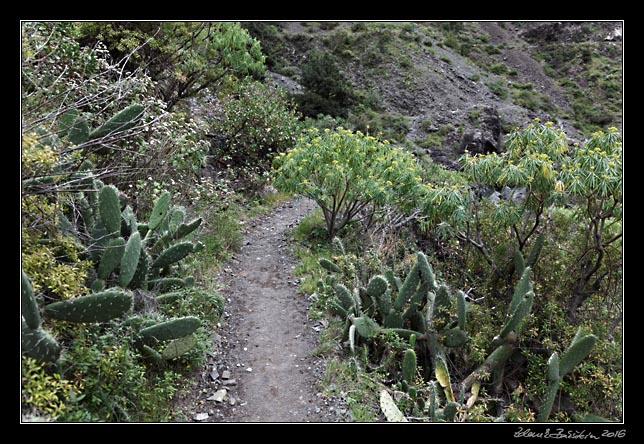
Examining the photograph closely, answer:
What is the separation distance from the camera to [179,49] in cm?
989

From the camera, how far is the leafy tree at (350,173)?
738 cm

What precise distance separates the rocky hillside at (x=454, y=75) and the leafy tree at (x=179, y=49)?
236 inches

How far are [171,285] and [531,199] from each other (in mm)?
4665

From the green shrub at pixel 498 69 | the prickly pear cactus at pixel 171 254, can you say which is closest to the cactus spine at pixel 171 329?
the prickly pear cactus at pixel 171 254

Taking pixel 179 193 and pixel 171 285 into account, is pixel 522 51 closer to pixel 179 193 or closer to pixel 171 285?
pixel 179 193

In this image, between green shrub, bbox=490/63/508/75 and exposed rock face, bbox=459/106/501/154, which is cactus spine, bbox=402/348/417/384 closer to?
exposed rock face, bbox=459/106/501/154

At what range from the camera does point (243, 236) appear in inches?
339

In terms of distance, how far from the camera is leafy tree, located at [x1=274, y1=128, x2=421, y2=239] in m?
7.38

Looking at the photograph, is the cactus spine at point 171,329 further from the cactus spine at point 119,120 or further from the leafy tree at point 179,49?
the leafy tree at point 179,49

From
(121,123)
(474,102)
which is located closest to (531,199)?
(121,123)

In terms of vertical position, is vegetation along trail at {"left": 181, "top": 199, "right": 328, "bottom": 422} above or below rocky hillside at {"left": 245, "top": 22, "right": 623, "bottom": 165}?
below

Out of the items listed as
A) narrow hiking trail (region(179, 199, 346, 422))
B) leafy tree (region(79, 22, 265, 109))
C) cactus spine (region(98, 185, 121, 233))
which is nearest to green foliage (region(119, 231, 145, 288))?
cactus spine (region(98, 185, 121, 233))

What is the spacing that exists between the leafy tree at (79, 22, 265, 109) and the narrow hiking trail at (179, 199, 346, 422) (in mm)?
4455

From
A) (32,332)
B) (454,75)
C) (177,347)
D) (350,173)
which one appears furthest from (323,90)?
(32,332)
